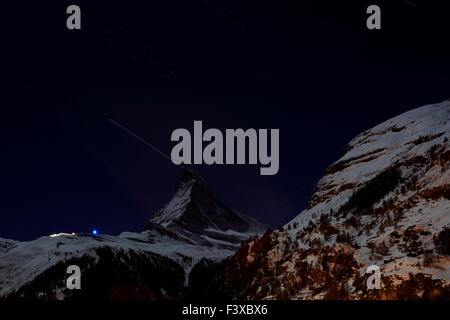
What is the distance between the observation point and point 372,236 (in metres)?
24.4

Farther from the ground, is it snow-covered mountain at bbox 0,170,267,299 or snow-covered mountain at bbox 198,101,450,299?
snow-covered mountain at bbox 198,101,450,299

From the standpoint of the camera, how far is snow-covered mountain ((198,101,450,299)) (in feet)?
60.7

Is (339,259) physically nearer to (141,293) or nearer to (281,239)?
(281,239)

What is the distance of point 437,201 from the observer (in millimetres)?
23062

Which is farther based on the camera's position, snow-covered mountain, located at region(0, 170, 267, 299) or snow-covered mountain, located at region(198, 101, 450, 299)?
snow-covered mountain, located at region(0, 170, 267, 299)

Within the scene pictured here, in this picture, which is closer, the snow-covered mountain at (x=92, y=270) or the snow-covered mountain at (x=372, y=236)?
the snow-covered mountain at (x=372, y=236)

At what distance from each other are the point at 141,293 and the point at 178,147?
89255 mm

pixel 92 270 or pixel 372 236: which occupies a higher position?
pixel 372 236

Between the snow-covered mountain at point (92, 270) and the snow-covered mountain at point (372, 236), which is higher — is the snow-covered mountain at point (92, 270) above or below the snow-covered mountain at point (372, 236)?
below

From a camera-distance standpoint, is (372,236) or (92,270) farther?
(92,270)

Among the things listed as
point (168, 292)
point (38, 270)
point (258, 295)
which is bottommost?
point (168, 292)

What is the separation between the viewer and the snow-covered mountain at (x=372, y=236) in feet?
60.7
